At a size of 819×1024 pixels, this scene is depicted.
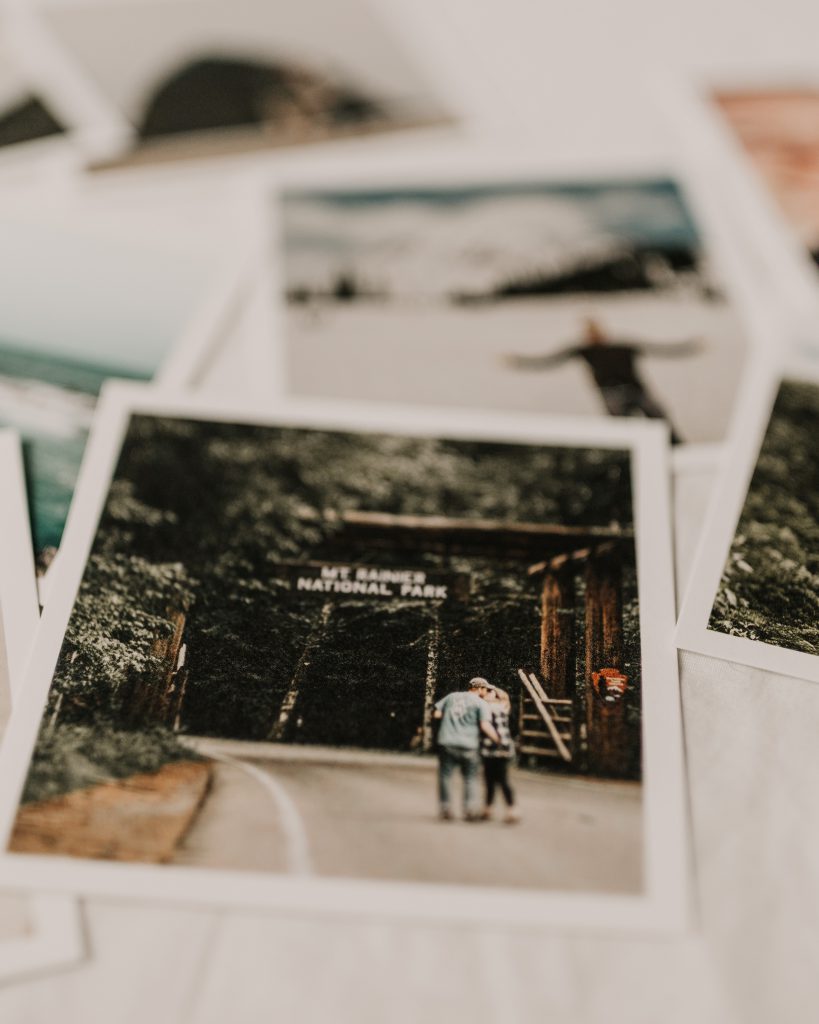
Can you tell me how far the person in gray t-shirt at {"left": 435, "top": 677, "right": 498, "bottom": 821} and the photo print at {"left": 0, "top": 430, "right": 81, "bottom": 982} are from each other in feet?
0.69

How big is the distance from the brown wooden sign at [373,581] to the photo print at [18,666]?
0.55ft

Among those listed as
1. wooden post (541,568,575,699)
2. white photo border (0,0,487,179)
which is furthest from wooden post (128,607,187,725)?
white photo border (0,0,487,179)

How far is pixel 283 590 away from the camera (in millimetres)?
573

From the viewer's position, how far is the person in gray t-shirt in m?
0.47

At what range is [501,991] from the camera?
1.40 ft

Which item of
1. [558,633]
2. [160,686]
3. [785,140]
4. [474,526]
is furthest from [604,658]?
[785,140]

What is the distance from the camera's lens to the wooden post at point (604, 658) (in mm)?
494

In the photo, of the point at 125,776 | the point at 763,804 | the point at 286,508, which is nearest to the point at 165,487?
the point at 286,508

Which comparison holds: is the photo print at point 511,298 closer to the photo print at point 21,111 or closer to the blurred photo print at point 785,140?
the blurred photo print at point 785,140

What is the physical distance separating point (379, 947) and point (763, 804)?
0.24 meters

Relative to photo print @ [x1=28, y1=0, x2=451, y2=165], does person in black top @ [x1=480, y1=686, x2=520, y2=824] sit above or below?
below

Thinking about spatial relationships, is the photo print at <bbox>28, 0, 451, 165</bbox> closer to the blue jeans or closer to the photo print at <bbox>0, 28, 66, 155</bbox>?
the photo print at <bbox>0, 28, 66, 155</bbox>

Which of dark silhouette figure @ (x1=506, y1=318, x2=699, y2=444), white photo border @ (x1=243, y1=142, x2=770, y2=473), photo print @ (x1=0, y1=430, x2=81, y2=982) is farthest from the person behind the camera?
white photo border @ (x1=243, y1=142, x2=770, y2=473)

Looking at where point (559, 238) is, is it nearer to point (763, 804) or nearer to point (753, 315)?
point (753, 315)
